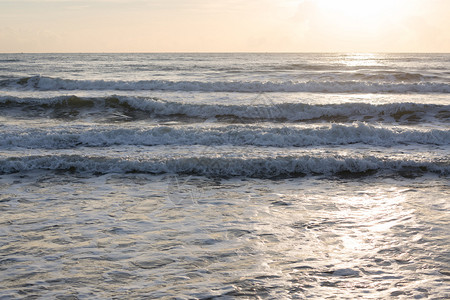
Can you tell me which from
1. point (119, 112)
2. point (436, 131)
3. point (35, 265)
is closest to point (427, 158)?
point (436, 131)

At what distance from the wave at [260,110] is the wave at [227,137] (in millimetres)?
3796

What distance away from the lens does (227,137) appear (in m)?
11.3

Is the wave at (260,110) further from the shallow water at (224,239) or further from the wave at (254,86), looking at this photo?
the shallow water at (224,239)

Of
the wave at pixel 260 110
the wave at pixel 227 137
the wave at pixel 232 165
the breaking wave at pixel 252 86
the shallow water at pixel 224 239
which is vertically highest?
the breaking wave at pixel 252 86

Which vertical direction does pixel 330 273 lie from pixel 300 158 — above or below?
below

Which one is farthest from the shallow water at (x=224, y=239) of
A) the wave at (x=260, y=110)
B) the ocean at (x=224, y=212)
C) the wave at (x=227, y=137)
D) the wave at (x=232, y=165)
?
the wave at (x=260, y=110)

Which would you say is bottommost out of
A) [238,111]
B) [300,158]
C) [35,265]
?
[35,265]

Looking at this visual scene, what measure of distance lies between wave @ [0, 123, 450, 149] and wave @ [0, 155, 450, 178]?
193 centimetres

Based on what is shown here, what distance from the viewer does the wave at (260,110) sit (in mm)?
15809

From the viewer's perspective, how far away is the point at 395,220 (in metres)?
5.71

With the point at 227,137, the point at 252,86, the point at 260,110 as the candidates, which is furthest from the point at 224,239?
the point at 252,86

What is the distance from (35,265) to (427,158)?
27.5 feet

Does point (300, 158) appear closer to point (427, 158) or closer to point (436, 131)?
point (427, 158)

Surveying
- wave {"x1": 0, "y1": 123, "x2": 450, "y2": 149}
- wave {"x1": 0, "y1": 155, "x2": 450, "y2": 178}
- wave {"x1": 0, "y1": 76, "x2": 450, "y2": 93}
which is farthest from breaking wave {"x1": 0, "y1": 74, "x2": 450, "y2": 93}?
wave {"x1": 0, "y1": 155, "x2": 450, "y2": 178}
